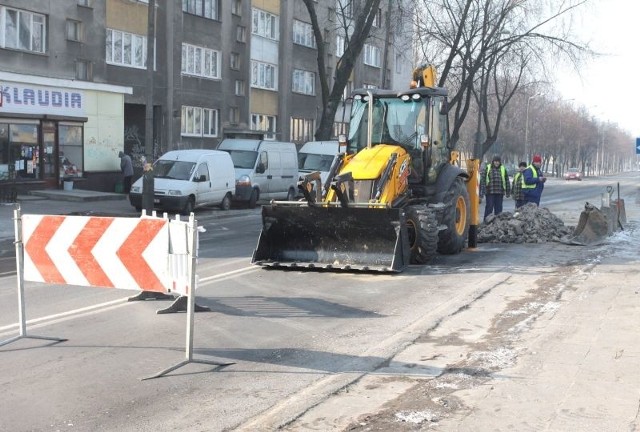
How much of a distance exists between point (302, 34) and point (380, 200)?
34375mm

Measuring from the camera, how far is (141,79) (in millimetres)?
31453

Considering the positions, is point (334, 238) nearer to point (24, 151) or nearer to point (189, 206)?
point (189, 206)

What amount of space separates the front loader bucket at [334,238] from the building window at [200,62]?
23415mm

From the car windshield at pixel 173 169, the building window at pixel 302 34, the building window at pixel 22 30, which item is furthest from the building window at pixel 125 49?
the building window at pixel 302 34

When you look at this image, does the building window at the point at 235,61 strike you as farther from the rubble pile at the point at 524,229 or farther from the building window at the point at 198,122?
the rubble pile at the point at 524,229

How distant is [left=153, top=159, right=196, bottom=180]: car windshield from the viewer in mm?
23219

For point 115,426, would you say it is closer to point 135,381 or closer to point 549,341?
point 135,381

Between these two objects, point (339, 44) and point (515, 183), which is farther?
point (339, 44)

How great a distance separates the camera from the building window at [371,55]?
53.7 meters

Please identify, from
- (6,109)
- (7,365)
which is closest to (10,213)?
(6,109)

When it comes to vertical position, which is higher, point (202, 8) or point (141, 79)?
point (202, 8)

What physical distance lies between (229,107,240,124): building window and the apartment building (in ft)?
0.16

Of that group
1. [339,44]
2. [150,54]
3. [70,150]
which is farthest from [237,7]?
[150,54]

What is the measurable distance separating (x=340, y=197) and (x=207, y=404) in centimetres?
636
